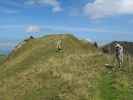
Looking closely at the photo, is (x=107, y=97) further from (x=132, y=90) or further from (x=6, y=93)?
(x=6, y=93)

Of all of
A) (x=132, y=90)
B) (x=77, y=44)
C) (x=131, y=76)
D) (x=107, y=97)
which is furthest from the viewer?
(x=77, y=44)

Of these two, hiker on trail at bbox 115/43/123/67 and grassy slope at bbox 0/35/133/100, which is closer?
grassy slope at bbox 0/35/133/100

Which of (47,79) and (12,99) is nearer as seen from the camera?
(12,99)

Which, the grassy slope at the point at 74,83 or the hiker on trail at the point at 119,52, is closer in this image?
the grassy slope at the point at 74,83

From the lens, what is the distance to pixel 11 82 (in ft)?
126

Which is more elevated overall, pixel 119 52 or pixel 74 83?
pixel 119 52

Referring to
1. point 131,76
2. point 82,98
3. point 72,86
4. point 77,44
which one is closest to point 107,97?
point 82,98

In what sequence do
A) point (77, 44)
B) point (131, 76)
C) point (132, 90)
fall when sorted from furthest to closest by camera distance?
point (77, 44), point (131, 76), point (132, 90)

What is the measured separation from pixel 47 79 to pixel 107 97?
10.3 metres

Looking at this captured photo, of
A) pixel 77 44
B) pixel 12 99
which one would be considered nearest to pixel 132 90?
pixel 12 99

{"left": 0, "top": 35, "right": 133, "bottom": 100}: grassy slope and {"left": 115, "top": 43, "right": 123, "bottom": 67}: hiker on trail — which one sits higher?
{"left": 115, "top": 43, "right": 123, "bottom": 67}: hiker on trail

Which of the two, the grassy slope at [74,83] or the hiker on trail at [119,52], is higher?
the hiker on trail at [119,52]

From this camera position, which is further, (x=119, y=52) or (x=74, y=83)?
(x=119, y=52)

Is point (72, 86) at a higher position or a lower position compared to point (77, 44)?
lower
